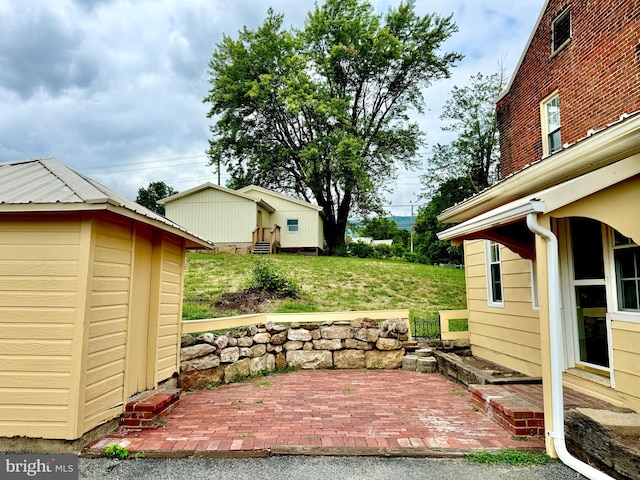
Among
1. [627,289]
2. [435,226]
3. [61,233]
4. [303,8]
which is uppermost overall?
[303,8]

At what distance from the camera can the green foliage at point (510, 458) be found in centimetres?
318

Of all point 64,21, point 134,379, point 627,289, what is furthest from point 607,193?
point 64,21

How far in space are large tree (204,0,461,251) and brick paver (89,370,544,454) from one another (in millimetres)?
19170

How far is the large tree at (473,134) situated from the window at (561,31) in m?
14.2

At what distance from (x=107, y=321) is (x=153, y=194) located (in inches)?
1477

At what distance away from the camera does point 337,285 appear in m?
13.9

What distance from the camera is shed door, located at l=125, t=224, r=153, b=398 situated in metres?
4.36

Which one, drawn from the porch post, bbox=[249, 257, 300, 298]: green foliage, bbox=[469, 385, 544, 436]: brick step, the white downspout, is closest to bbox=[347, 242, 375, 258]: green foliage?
bbox=[249, 257, 300, 298]: green foliage

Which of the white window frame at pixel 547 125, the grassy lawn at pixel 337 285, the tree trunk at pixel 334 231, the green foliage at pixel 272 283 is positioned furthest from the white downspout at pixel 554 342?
the tree trunk at pixel 334 231

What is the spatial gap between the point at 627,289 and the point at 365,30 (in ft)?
86.0

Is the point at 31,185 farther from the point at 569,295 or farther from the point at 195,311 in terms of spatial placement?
the point at 569,295

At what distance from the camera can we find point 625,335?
3.74 meters

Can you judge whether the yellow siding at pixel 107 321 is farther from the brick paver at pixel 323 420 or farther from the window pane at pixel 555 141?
the window pane at pixel 555 141

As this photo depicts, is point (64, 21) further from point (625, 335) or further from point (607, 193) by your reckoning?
point (625, 335)
